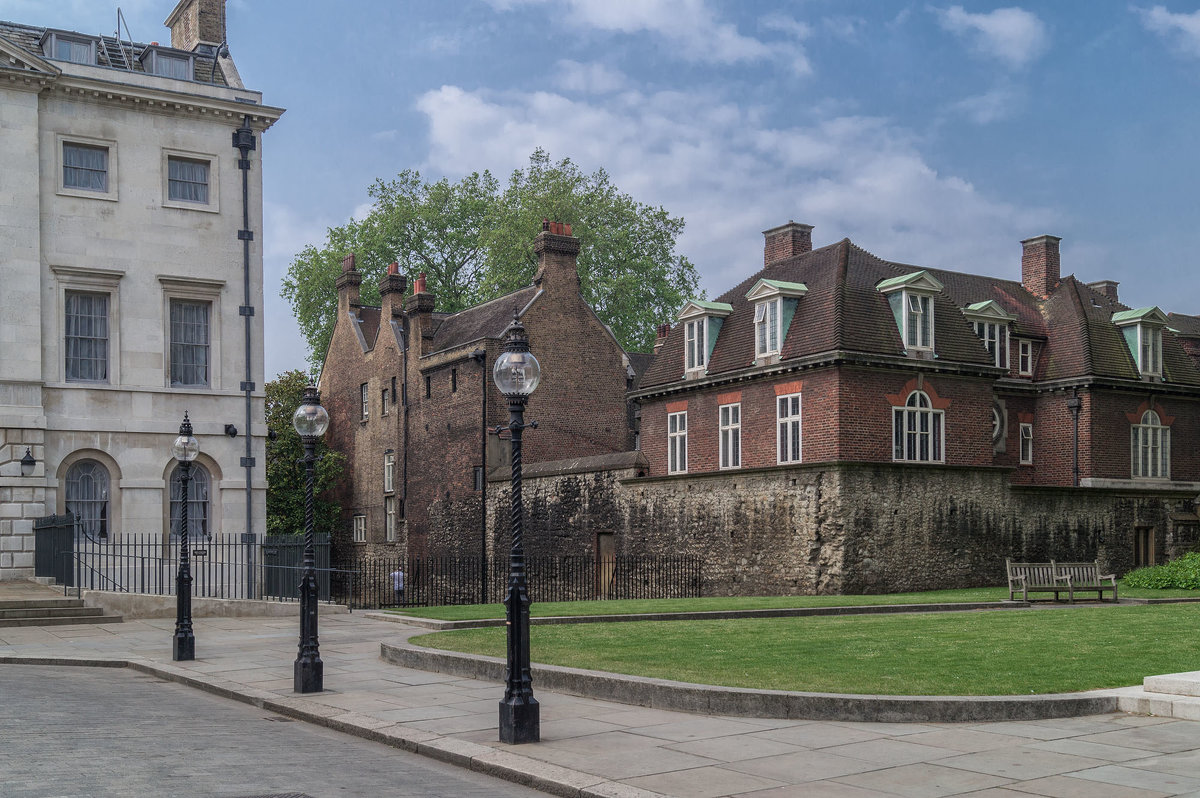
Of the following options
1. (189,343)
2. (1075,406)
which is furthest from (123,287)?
(1075,406)

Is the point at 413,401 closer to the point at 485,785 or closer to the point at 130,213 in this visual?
the point at 130,213

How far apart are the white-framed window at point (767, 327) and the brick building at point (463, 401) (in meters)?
10.3

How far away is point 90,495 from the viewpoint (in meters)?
27.4

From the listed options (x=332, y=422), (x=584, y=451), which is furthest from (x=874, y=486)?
(x=332, y=422)

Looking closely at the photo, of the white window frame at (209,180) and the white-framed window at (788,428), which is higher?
the white window frame at (209,180)

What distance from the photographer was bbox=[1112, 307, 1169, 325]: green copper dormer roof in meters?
38.6

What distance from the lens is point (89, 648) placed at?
17.7 meters

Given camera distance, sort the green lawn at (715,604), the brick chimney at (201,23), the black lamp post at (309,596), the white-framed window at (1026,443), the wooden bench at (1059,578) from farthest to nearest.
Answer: the white-framed window at (1026,443) → the brick chimney at (201,23) → the wooden bench at (1059,578) → the green lawn at (715,604) → the black lamp post at (309,596)

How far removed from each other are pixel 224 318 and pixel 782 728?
22.8m

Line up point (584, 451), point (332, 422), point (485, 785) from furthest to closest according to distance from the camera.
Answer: point (332, 422), point (584, 451), point (485, 785)

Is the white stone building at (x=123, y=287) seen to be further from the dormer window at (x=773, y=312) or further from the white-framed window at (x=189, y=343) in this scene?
the dormer window at (x=773, y=312)

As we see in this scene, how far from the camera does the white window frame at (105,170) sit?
2728 centimetres

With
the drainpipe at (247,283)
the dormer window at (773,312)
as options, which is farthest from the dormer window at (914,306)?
the drainpipe at (247,283)

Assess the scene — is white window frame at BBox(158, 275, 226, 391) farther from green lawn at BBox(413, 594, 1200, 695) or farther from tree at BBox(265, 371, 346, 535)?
tree at BBox(265, 371, 346, 535)
